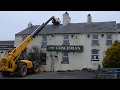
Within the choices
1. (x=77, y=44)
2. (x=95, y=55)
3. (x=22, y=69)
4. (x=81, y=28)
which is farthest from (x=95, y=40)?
(x=22, y=69)

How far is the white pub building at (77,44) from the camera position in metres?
22.8

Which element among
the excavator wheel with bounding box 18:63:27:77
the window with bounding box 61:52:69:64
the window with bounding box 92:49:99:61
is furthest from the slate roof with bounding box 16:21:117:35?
the excavator wheel with bounding box 18:63:27:77

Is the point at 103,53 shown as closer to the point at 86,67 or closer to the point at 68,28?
the point at 86,67

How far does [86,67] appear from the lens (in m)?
22.5

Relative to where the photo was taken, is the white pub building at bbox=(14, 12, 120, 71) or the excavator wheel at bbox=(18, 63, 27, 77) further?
the white pub building at bbox=(14, 12, 120, 71)

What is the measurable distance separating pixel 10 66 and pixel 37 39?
356 inches

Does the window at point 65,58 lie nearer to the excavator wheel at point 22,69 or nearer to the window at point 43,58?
the window at point 43,58

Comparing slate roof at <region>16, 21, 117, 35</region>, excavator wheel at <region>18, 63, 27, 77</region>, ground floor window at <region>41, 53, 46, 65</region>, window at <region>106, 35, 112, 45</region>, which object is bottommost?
excavator wheel at <region>18, 63, 27, 77</region>

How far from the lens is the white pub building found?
22750mm

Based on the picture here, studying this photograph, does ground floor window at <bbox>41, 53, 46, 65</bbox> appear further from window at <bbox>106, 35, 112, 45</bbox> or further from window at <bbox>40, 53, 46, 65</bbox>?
window at <bbox>106, 35, 112, 45</bbox>

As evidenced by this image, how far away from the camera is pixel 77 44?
23.5 meters

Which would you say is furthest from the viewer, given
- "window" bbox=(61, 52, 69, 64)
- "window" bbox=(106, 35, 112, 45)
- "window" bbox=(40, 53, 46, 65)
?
"window" bbox=(40, 53, 46, 65)

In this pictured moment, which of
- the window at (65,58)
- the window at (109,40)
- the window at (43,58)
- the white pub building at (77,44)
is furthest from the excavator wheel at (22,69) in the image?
the window at (109,40)
